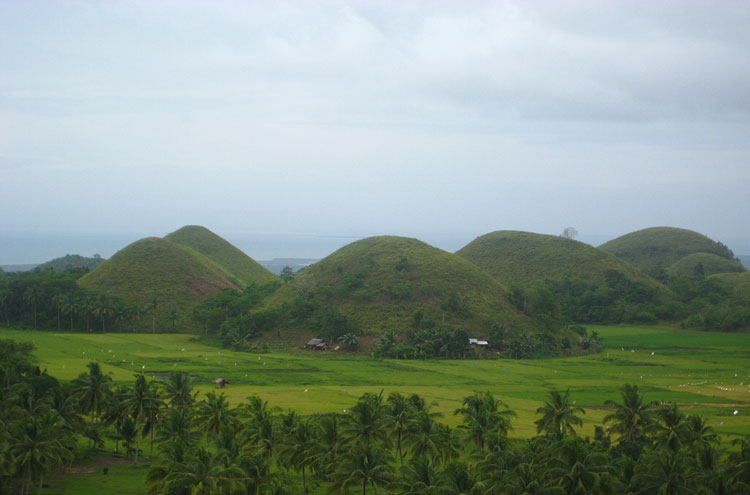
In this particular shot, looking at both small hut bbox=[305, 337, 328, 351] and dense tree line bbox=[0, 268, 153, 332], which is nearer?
small hut bbox=[305, 337, 328, 351]

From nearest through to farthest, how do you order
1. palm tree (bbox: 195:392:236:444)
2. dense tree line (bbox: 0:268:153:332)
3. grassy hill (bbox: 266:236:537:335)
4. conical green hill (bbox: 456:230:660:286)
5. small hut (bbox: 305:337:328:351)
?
palm tree (bbox: 195:392:236:444), small hut (bbox: 305:337:328:351), dense tree line (bbox: 0:268:153:332), grassy hill (bbox: 266:236:537:335), conical green hill (bbox: 456:230:660:286)

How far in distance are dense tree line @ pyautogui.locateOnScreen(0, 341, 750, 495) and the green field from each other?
→ 13.0 meters

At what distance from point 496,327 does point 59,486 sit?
7205cm

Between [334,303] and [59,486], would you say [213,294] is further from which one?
→ [59,486]

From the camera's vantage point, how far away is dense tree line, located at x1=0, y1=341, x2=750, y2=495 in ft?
94.9

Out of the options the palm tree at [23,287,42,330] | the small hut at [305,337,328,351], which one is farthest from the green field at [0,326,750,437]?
the palm tree at [23,287,42,330]

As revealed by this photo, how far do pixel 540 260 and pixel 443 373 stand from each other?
98686 mm

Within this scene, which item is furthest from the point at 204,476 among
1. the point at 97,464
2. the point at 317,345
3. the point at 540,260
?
the point at 540,260

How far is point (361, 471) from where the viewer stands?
31.4m

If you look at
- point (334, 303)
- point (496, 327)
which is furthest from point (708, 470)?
point (334, 303)

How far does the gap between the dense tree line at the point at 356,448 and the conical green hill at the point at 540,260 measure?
112256mm

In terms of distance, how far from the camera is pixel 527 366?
8519 cm

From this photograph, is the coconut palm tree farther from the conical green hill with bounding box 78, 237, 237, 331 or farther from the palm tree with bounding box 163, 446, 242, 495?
the conical green hill with bounding box 78, 237, 237, 331

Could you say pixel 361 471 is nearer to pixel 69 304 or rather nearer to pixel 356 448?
pixel 356 448
